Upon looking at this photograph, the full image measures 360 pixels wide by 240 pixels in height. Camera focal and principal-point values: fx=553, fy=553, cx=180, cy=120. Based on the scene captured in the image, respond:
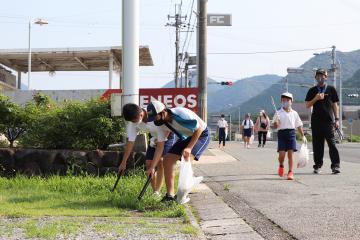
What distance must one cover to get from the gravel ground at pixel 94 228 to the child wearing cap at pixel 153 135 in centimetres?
117

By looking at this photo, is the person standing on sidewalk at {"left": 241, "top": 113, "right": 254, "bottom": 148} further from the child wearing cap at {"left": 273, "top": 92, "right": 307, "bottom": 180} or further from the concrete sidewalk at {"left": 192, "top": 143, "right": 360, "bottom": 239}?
the child wearing cap at {"left": 273, "top": 92, "right": 307, "bottom": 180}

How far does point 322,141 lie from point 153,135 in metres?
4.36

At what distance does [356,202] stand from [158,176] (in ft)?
8.01

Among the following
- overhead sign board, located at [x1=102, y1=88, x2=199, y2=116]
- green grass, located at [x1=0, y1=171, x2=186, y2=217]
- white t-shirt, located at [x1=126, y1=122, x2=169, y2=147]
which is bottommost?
green grass, located at [x1=0, y1=171, x2=186, y2=217]

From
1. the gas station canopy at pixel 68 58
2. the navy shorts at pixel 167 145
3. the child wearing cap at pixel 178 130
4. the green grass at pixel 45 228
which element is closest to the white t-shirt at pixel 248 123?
the gas station canopy at pixel 68 58

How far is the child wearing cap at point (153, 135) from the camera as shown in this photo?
641 cm

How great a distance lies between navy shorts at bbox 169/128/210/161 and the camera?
6.75 meters

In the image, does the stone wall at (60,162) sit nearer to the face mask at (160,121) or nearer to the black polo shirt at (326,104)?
the face mask at (160,121)

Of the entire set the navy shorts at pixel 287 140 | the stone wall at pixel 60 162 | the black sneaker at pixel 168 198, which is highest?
the navy shorts at pixel 287 140

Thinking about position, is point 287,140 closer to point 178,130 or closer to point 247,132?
point 178,130

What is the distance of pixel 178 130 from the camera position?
6594mm

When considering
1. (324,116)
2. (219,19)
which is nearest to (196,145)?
(324,116)

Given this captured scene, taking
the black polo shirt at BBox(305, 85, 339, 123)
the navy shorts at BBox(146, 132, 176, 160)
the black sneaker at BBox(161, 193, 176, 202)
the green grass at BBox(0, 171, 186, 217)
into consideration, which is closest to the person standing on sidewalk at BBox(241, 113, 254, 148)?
the black polo shirt at BBox(305, 85, 339, 123)

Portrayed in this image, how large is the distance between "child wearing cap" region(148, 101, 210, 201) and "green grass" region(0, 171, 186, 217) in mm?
417
